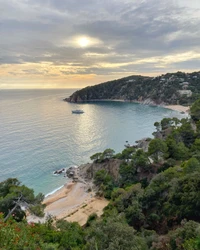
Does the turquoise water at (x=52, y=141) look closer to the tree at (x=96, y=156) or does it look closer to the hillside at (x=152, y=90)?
the tree at (x=96, y=156)

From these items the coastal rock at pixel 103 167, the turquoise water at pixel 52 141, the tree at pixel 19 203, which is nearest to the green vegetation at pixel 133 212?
the tree at pixel 19 203

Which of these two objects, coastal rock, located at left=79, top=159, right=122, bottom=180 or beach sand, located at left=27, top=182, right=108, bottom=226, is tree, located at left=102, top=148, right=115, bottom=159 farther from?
beach sand, located at left=27, top=182, right=108, bottom=226

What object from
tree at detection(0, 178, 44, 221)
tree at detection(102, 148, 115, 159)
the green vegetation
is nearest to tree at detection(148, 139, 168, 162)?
the green vegetation

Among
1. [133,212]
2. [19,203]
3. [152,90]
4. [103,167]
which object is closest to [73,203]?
[103,167]

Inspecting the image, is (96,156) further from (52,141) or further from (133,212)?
(52,141)

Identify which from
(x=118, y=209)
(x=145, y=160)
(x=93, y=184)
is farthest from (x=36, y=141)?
(x=118, y=209)
